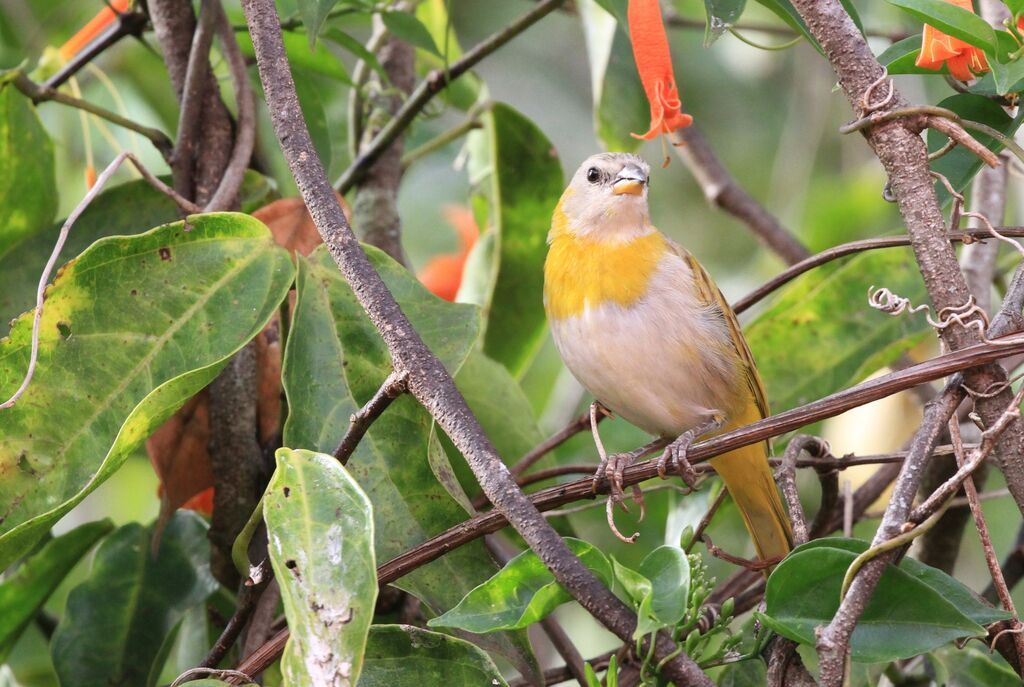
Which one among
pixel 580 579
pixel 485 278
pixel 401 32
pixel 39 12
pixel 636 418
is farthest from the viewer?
pixel 39 12

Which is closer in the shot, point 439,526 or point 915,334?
point 439,526

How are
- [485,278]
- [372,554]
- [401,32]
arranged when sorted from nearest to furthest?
[372,554], [401,32], [485,278]

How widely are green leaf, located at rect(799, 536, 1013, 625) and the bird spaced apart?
2.83 feet

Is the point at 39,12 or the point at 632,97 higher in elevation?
the point at 39,12

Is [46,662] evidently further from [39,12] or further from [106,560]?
[39,12]

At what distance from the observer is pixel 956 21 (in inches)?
58.4

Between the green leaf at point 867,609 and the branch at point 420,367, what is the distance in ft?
0.48

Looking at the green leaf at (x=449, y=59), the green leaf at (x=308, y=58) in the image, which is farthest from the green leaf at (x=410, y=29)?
the green leaf at (x=449, y=59)

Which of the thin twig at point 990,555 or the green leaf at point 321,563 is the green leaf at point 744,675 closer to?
the thin twig at point 990,555

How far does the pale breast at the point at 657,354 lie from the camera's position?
2.49 m

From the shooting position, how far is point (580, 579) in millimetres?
1438

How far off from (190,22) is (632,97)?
1009 mm

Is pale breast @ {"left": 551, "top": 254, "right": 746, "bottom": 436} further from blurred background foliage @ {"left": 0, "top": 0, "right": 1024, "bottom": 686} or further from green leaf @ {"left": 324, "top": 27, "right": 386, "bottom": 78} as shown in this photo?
green leaf @ {"left": 324, "top": 27, "right": 386, "bottom": 78}

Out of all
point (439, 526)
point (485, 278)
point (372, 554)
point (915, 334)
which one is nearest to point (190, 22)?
point (485, 278)
